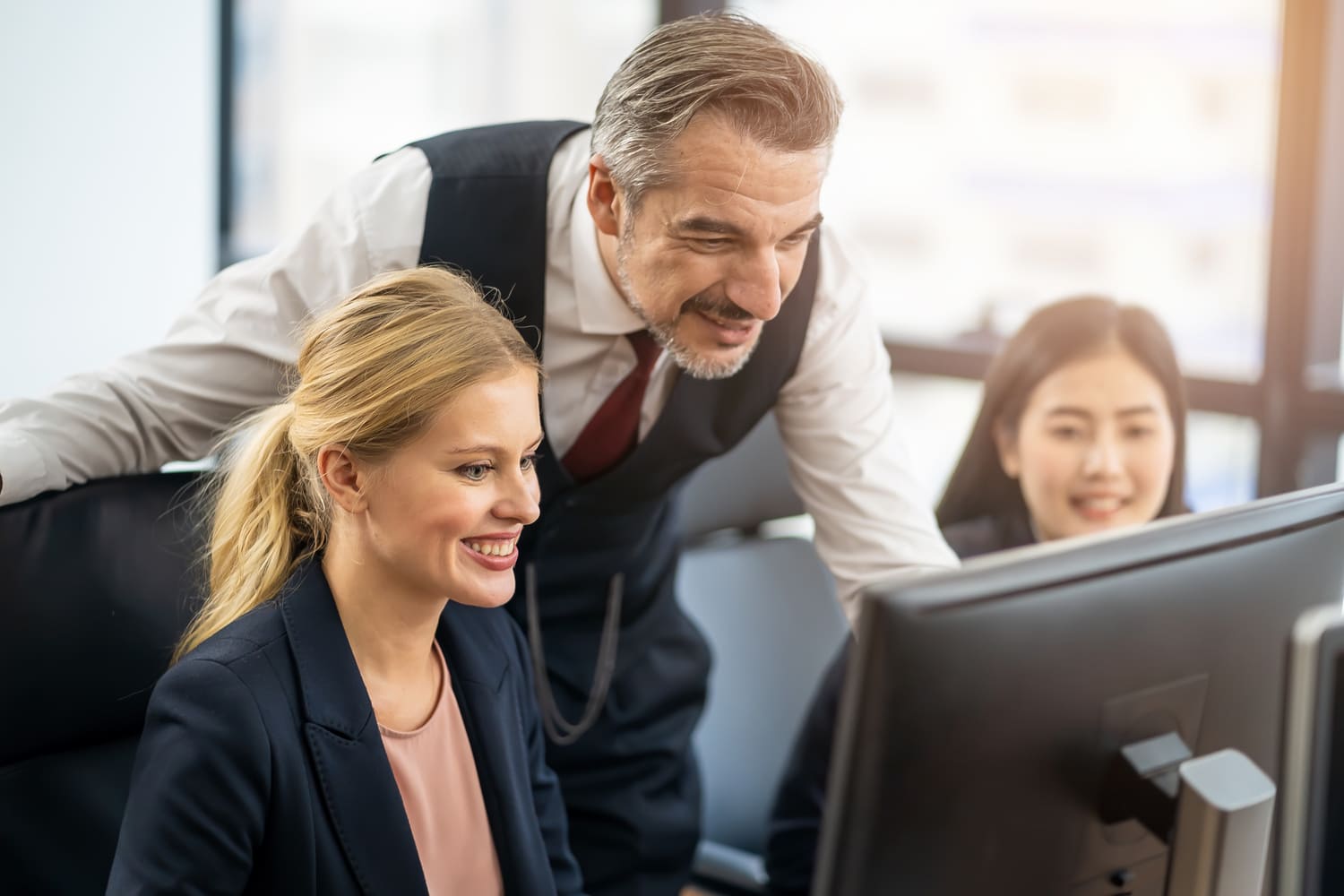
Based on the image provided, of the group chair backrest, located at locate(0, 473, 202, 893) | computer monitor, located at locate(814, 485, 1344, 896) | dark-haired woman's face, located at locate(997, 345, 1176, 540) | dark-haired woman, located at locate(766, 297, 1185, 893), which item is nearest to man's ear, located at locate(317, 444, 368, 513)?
chair backrest, located at locate(0, 473, 202, 893)

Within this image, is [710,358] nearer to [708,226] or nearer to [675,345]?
[675,345]

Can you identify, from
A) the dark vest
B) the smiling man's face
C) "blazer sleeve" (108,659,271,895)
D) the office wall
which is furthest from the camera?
the office wall

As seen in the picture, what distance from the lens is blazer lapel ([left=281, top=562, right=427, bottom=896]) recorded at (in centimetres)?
112

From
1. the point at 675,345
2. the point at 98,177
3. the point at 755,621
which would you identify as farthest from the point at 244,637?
the point at 98,177

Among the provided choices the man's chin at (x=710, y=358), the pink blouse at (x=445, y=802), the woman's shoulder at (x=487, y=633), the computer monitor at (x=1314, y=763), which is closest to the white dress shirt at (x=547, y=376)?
the man's chin at (x=710, y=358)

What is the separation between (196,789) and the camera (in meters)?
1.03

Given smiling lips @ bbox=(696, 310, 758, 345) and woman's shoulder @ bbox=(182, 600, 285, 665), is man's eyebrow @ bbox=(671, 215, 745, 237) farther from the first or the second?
woman's shoulder @ bbox=(182, 600, 285, 665)

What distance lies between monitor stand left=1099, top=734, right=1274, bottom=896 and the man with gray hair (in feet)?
1.85

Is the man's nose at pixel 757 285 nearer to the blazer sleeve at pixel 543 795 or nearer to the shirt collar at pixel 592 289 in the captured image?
the shirt collar at pixel 592 289

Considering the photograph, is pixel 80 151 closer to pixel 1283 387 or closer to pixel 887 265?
pixel 887 265

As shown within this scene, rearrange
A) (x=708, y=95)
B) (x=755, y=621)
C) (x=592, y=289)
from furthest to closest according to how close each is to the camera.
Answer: (x=755, y=621), (x=592, y=289), (x=708, y=95)

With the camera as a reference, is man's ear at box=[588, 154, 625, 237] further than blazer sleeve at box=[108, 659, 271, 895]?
Yes

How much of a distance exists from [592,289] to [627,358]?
84 millimetres

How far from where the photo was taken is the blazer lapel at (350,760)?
112cm
